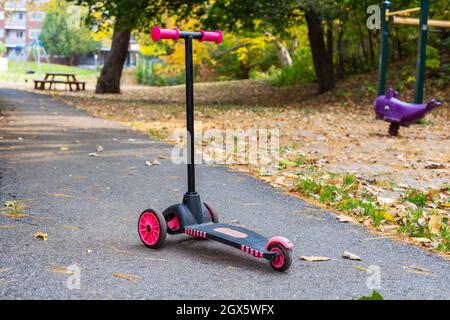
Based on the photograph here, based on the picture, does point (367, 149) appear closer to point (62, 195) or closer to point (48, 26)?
point (62, 195)

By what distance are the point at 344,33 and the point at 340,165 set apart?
1340cm

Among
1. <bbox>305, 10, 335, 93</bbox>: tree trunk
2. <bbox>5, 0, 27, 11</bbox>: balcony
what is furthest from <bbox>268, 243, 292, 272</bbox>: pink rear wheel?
<bbox>5, 0, 27, 11</bbox>: balcony

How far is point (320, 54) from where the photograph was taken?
17.1m

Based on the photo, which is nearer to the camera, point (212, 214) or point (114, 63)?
point (212, 214)

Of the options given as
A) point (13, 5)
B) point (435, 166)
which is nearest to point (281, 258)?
point (435, 166)

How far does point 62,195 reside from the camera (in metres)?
4.79

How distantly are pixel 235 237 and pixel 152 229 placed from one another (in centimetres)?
50

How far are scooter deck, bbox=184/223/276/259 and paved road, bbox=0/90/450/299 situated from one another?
0.32 feet

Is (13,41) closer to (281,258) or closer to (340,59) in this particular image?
(340,59)

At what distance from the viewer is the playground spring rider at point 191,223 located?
3.16m

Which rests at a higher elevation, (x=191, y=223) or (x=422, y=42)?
(x=422, y=42)

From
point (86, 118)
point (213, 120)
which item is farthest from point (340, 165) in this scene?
point (86, 118)

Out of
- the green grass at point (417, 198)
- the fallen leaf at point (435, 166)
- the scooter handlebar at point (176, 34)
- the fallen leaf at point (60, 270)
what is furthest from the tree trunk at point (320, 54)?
the fallen leaf at point (60, 270)

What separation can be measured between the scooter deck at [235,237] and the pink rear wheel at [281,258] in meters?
0.04
